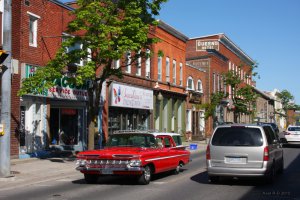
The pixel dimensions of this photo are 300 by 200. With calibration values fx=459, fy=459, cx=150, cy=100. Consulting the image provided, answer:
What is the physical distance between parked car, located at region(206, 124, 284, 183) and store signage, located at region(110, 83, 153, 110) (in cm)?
1481

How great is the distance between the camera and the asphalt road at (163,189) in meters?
10.7

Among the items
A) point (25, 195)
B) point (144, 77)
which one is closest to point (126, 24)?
point (25, 195)

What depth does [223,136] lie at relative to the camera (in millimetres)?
12883

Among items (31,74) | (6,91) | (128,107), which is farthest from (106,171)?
(128,107)

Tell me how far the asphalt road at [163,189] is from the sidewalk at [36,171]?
1.52 ft

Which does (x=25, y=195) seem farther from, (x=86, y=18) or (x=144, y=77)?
(x=144, y=77)

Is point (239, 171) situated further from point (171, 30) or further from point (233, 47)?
point (233, 47)

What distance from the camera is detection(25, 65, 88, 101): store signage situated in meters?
20.1

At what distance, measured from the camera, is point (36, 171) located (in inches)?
626

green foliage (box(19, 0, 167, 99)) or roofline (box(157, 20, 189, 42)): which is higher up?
roofline (box(157, 20, 189, 42))

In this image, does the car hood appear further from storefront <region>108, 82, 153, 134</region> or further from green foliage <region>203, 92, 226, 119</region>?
green foliage <region>203, 92, 226, 119</region>

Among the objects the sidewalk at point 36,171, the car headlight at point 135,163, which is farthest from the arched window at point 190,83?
the car headlight at point 135,163

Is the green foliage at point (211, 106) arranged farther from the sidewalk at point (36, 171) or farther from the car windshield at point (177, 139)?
the car windshield at point (177, 139)

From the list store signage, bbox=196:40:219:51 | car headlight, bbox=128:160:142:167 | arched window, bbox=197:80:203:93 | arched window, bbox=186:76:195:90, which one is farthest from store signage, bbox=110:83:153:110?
store signage, bbox=196:40:219:51
